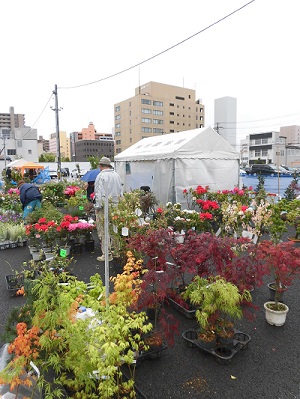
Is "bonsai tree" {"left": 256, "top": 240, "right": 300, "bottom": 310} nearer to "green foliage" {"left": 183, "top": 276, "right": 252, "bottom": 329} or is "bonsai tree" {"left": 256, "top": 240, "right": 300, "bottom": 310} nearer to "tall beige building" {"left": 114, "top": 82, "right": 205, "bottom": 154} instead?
"green foliage" {"left": 183, "top": 276, "right": 252, "bottom": 329}

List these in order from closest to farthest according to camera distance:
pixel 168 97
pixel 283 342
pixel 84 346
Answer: pixel 84 346
pixel 283 342
pixel 168 97

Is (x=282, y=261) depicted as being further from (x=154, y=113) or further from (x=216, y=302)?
(x=154, y=113)

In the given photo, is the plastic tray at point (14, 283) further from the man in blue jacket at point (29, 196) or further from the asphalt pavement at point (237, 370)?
the man in blue jacket at point (29, 196)

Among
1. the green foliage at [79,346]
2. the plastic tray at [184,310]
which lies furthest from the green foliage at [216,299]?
the plastic tray at [184,310]

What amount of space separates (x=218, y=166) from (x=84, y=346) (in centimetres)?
876

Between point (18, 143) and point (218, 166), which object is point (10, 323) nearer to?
point (218, 166)

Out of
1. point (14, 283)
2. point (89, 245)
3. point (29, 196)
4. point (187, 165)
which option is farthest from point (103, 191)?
point (187, 165)

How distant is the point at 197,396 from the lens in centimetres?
228

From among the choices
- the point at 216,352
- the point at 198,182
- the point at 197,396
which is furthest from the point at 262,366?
the point at 198,182

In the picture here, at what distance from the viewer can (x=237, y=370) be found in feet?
8.42

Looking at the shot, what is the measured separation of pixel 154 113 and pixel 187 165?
57.9 meters

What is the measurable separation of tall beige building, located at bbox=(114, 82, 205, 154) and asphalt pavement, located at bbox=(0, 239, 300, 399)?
197ft

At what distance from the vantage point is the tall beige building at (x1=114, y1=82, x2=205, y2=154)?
61969 mm

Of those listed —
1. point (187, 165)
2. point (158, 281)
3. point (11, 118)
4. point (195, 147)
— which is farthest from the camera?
point (11, 118)
